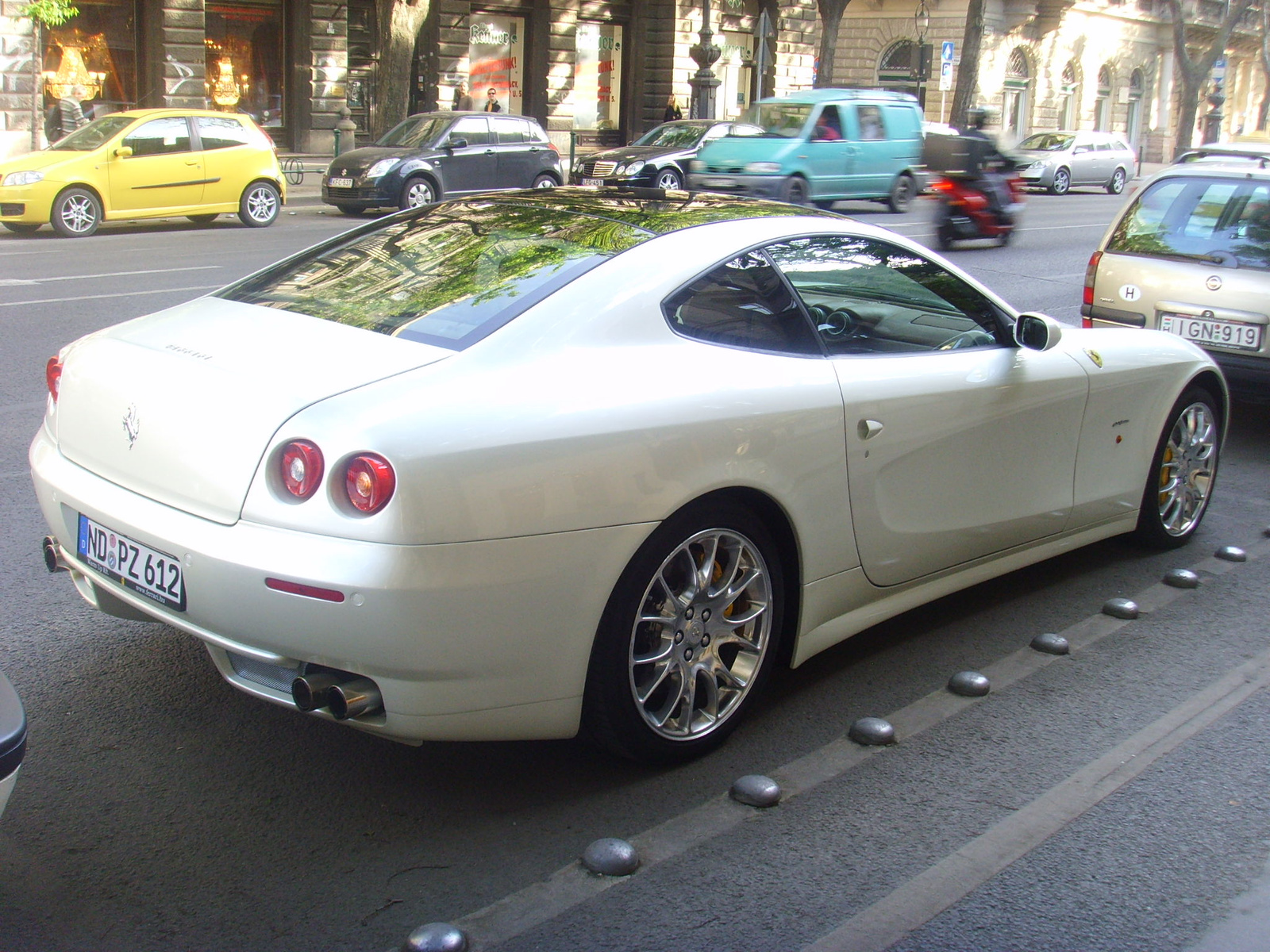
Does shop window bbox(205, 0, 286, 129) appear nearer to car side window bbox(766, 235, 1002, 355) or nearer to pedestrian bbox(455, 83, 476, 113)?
pedestrian bbox(455, 83, 476, 113)

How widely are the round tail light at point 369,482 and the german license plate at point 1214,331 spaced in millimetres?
5687

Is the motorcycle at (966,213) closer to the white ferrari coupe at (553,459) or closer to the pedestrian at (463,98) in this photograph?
the white ferrari coupe at (553,459)

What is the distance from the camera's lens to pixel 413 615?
114 inches

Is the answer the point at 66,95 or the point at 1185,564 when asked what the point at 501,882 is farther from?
the point at 66,95

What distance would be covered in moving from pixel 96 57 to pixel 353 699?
27913 mm

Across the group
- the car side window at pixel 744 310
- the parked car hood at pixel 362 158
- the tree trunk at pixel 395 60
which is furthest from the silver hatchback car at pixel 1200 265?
the tree trunk at pixel 395 60

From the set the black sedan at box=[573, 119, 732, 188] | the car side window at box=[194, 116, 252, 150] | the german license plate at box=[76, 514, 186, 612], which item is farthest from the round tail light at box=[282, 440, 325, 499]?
the black sedan at box=[573, 119, 732, 188]

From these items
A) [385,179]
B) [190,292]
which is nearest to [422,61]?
[385,179]

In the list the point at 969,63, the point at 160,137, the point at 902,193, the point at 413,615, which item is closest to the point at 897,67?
the point at 969,63

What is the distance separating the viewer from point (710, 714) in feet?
11.9

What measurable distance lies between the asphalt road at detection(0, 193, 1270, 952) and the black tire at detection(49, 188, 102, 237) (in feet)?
44.1

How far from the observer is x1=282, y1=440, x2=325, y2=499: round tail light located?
9.73ft

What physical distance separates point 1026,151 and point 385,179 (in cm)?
1794

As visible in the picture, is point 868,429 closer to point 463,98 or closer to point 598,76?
point 463,98
